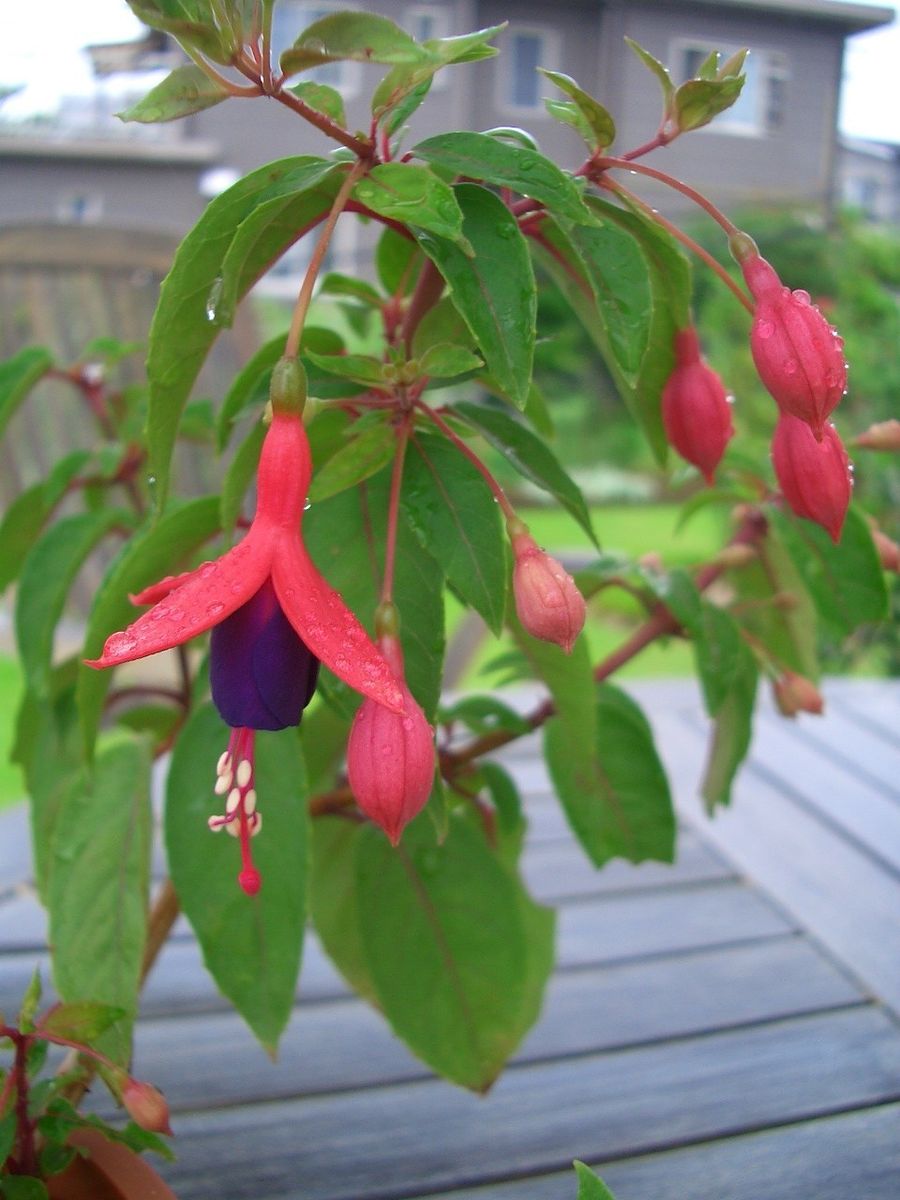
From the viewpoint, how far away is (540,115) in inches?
267

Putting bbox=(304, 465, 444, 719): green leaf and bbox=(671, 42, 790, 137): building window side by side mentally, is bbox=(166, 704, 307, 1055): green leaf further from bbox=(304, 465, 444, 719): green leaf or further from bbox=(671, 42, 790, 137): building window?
bbox=(671, 42, 790, 137): building window

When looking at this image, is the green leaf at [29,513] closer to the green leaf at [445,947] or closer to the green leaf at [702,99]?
the green leaf at [445,947]

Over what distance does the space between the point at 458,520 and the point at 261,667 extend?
11 centimetres

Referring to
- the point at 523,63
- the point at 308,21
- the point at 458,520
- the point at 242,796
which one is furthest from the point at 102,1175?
the point at 523,63

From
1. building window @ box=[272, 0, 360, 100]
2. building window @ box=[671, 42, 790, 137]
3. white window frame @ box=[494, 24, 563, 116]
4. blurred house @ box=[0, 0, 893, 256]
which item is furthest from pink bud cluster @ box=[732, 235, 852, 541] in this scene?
building window @ box=[671, 42, 790, 137]

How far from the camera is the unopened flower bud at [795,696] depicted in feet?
1.78

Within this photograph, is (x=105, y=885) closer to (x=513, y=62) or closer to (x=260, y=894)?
(x=260, y=894)

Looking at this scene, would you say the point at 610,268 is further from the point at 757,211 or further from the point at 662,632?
the point at 757,211

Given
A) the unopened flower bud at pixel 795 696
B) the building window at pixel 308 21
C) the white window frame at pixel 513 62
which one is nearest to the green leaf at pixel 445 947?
the unopened flower bud at pixel 795 696

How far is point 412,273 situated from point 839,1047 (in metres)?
0.50

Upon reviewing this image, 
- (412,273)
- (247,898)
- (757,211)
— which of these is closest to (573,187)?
(412,273)

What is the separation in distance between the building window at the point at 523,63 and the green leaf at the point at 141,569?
6422mm

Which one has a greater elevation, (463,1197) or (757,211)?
(463,1197)

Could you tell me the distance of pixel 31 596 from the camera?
1.84 feet
